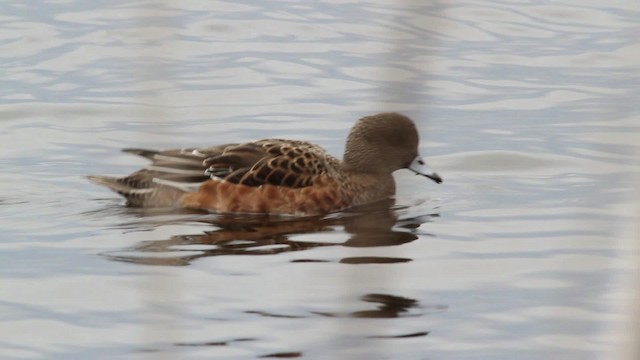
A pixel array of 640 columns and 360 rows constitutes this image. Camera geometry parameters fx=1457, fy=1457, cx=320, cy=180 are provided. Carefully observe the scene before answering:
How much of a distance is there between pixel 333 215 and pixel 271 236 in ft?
2.80

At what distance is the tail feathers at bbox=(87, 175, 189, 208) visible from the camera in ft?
31.2

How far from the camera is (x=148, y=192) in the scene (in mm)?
9500

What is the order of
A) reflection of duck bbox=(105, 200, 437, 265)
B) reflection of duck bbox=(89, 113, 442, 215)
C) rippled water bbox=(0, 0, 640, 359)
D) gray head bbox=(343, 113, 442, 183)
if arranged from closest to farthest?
1. rippled water bbox=(0, 0, 640, 359)
2. reflection of duck bbox=(105, 200, 437, 265)
3. reflection of duck bbox=(89, 113, 442, 215)
4. gray head bbox=(343, 113, 442, 183)

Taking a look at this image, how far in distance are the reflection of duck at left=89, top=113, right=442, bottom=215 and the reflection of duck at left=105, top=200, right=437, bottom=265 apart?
12 centimetres

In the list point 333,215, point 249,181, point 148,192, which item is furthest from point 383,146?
point 148,192

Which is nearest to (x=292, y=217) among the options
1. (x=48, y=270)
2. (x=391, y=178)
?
(x=391, y=178)

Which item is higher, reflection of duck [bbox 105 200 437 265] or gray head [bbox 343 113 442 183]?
gray head [bbox 343 113 442 183]

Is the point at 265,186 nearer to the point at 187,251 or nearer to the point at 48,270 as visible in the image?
the point at 187,251

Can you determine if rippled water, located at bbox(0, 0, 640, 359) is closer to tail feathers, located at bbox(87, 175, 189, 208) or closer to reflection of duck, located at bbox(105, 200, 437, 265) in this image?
reflection of duck, located at bbox(105, 200, 437, 265)

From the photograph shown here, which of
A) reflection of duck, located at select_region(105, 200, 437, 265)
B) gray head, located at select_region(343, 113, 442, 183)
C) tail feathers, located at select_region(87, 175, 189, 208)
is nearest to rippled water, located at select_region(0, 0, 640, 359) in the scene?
reflection of duck, located at select_region(105, 200, 437, 265)

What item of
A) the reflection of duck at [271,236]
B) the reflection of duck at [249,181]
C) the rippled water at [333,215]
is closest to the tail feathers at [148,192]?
the reflection of duck at [249,181]

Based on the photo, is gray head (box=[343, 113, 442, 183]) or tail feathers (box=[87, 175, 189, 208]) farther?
gray head (box=[343, 113, 442, 183])

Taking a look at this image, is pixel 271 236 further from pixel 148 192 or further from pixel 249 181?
pixel 148 192

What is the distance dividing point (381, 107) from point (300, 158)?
23.0ft
